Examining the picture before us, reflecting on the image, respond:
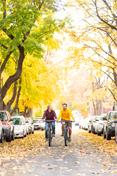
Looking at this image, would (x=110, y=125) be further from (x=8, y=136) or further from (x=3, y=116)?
(x=3, y=116)

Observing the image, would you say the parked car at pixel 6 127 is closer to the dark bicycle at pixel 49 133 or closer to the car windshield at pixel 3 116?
the car windshield at pixel 3 116

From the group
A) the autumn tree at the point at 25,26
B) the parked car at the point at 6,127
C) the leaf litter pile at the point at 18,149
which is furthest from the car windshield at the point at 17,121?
the leaf litter pile at the point at 18,149

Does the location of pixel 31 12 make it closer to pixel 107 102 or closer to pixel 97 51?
pixel 97 51

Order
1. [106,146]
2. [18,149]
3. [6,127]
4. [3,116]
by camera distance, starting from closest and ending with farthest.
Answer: [18,149]
[106,146]
[6,127]
[3,116]

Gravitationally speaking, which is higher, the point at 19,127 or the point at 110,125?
the point at 19,127

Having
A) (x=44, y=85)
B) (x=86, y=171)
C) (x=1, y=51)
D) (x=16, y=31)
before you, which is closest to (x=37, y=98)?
(x=44, y=85)

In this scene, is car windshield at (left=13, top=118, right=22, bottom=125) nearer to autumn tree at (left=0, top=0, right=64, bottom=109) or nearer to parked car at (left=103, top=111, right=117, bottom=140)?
autumn tree at (left=0, top=0, right=64, bottom=109)

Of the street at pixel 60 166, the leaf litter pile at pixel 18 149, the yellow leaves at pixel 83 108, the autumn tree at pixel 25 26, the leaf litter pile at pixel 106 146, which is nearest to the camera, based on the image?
the street at pixel 60 166

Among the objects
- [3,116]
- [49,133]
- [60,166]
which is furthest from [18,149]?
[60,166]

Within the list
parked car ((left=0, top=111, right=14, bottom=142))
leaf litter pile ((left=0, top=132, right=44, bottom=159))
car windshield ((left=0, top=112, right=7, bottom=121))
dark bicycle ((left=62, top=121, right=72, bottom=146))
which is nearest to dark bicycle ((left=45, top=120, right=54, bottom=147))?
leaf litter pile ((left=0, top=132, right=44, bottom=159))

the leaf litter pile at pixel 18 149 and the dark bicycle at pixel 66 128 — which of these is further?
the dark bicycle at pixel 66 128

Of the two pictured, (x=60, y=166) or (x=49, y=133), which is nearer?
(x=60, y=166)

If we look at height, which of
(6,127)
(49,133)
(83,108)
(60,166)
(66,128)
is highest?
(83,108)

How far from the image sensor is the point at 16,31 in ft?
95.4
